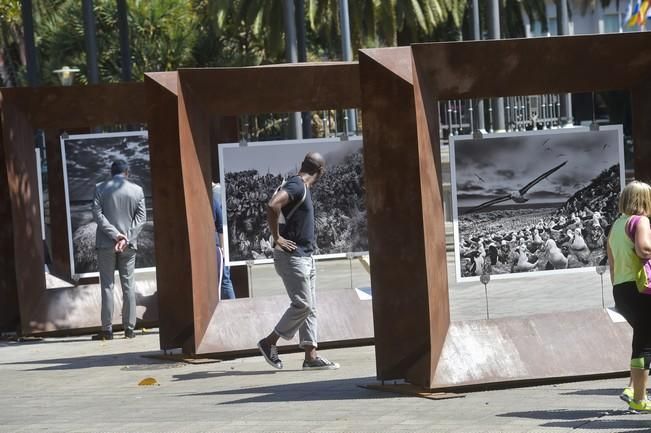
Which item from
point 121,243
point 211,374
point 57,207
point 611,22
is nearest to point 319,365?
point 211,374

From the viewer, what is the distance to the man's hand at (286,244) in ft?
32.6

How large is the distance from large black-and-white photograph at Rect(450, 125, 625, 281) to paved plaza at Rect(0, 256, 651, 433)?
599mm

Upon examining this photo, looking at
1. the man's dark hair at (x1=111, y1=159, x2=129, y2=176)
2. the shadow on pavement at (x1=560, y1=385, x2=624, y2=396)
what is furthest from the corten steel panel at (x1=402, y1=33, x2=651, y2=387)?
the man's dark hair at (x1=111, y1=159, x2=129, y2=176)

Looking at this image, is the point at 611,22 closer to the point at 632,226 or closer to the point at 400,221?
the point at 400,221

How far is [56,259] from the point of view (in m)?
14.5

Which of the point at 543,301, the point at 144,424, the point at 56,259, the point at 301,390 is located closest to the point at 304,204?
the point at 301,390

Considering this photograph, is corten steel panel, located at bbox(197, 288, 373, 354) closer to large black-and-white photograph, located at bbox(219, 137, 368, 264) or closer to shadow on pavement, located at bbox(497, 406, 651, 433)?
large black-and-white photograph, located at bbox(219, 137, 368, 264)

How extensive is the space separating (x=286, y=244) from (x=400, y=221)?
1.58 m

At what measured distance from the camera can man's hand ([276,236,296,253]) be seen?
32.6 ft

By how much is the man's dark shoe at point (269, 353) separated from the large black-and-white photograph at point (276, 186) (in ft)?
5.68

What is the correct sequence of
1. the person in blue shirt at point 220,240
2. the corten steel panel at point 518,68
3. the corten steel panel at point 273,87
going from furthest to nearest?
the person in blue shirt at point 220,240
the corten steel panel at point 273,87
the corten steel panel at point 518,68

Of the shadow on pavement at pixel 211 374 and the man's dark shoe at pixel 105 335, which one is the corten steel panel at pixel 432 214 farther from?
the man's dark shoe at pixel 105 335

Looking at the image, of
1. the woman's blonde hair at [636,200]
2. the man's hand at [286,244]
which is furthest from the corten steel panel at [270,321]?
the woman's blonde hair at [636,200]

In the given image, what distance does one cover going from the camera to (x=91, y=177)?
13.6 metres
